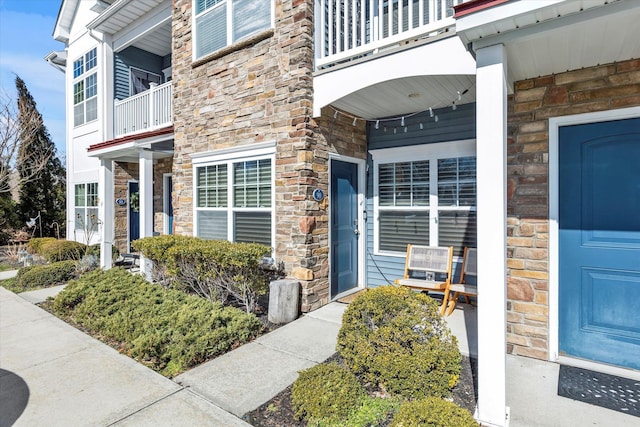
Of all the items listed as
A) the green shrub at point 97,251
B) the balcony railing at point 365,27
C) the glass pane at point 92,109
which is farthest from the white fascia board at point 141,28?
the green shrub at point 97,251

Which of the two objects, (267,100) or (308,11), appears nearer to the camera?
(308,11)

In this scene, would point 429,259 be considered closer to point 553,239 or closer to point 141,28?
point 553,239

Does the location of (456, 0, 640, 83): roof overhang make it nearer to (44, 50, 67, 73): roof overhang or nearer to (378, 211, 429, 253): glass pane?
(378, 211, 429, 253): glass pane

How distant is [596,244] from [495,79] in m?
1.98

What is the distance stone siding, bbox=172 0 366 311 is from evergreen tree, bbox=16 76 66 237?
452 inches

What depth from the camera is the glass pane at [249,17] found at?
17.5 feet

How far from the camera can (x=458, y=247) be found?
5.25 meters

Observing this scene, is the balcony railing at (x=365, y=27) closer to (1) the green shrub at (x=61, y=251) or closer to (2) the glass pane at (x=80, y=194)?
(1) the green shrub at (x=61, y=251)

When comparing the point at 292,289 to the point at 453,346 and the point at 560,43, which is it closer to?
the point at 453,346

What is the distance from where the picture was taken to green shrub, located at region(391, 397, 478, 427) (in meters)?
2.06

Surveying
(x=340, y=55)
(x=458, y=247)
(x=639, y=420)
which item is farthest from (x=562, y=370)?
(x=340, y=55)

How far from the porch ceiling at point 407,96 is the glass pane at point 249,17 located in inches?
71.8

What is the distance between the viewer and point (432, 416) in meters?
2.10

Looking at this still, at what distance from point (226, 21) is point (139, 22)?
15.9 ft
